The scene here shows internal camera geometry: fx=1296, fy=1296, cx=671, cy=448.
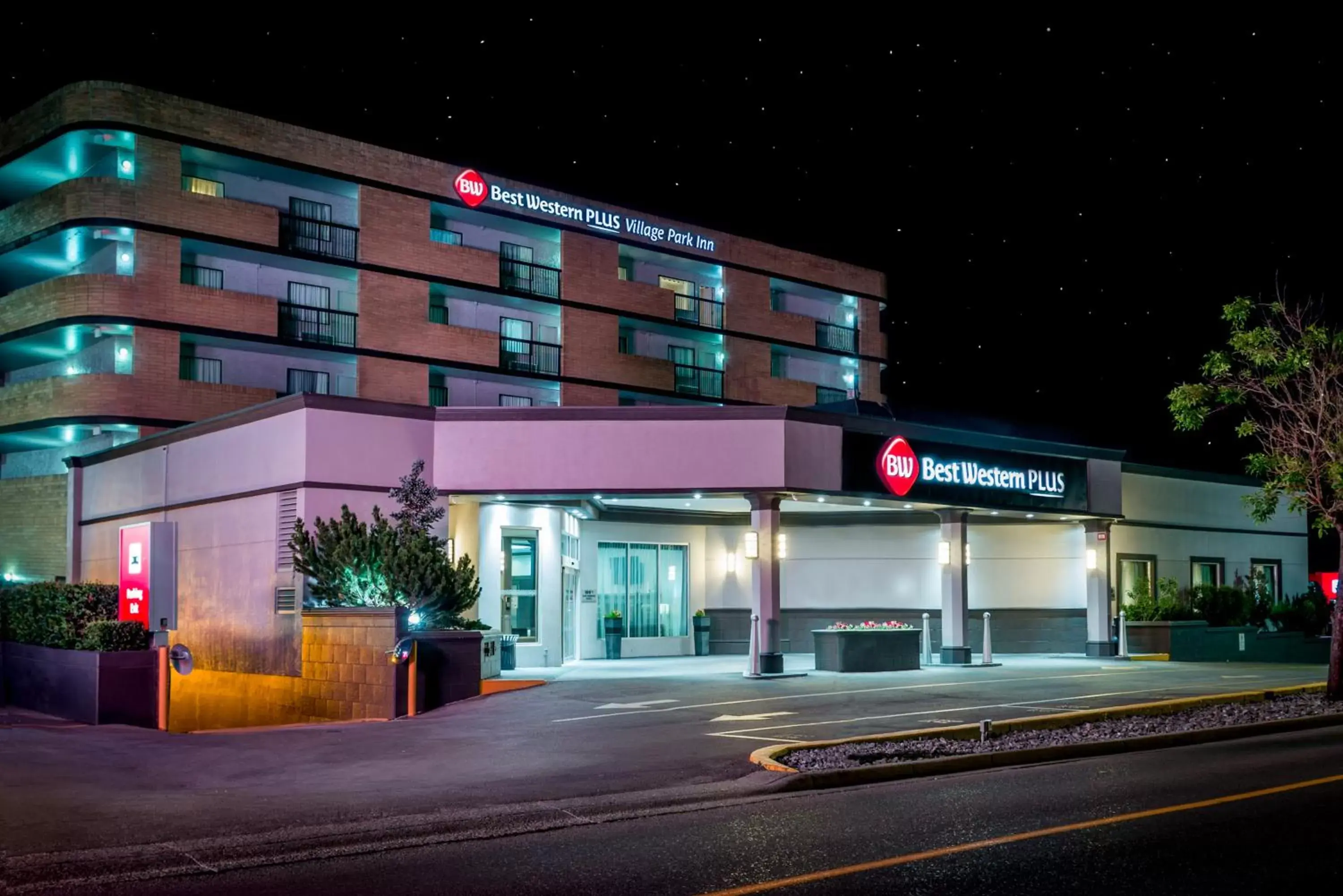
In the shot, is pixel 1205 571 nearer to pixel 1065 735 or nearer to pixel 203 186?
pixel 1065 735

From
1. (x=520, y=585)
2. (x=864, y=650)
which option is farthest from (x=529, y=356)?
(x=864, y=650)

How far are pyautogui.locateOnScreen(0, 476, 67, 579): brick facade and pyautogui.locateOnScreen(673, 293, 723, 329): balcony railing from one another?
25.2 meters

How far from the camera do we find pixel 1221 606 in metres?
35.7

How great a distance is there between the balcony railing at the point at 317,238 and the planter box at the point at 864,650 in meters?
24.2

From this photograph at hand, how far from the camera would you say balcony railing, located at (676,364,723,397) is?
179 feet

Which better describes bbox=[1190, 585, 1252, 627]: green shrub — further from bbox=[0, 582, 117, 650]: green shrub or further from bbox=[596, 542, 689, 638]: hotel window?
bbox=[0, 582, 117, 650]: green shrub

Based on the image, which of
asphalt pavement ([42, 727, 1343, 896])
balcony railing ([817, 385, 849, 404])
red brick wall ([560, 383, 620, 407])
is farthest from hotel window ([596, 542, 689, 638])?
asphalt pavement ([42, 727, 1343, 896])

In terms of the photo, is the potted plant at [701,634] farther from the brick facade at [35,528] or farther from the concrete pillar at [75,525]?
the brick facade at [35,528]

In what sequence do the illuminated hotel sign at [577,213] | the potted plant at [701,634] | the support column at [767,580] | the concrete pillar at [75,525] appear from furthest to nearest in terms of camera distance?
1. the illuminated hotel sign at [577,213]
2. the potted plant at [701,634]
3. the concrete pillar at [75,525]
4. the support column at [767,580]

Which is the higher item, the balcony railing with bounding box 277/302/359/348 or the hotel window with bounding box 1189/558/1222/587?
the balcony railing with bounding box 277/302/359/348

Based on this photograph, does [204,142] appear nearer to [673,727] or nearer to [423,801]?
[673,727]

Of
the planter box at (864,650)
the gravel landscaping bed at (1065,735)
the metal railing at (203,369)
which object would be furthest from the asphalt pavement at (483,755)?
the metal railing at (203,369)

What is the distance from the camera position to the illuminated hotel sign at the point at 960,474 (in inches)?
1106

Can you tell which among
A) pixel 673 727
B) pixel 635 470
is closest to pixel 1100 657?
pixel 635 470
